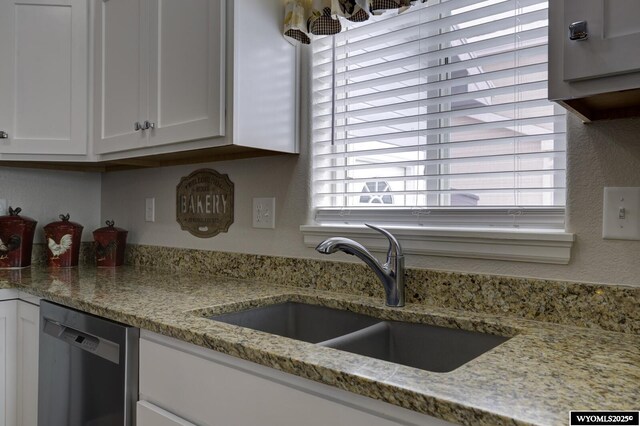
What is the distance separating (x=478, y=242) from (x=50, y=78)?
189 cm

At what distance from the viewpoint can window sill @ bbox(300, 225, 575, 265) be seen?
116 centimetres

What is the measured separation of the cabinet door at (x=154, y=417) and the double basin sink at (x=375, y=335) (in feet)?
0.88

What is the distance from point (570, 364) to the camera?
33.6 inches

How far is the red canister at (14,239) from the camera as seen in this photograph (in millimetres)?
2143

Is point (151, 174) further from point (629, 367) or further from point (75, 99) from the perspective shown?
point (629, 367)

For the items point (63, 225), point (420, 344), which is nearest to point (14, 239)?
point (63, 225)

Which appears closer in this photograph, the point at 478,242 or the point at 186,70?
the point at 478,242

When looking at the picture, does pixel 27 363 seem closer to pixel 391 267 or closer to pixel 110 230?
pixel 110 230

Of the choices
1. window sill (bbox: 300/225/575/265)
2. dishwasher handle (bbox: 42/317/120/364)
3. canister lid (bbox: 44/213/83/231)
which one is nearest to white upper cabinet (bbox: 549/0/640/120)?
window sill (bbox: 300/225/575/265)

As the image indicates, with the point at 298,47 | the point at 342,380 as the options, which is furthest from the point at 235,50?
the point at 342,380

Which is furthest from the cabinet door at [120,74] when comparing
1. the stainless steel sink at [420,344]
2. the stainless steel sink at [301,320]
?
the stainless steel sink at [420,344]

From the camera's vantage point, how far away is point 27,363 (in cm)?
169

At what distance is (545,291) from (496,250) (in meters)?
0.15

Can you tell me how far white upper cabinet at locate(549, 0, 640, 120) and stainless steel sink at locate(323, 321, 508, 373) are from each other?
0.59 m
